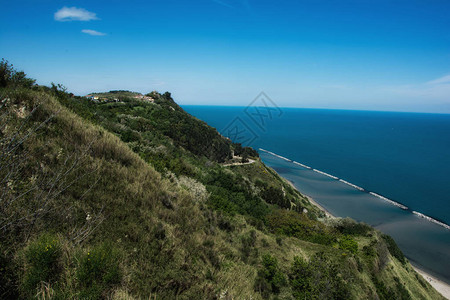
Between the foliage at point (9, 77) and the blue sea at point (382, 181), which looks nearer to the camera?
the foliage at point (9, 77)

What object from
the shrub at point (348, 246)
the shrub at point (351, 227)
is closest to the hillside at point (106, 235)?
the shrub at point (348, 246)

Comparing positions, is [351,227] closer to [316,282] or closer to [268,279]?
[316,282]

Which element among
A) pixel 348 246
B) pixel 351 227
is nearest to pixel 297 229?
pixel 348 246

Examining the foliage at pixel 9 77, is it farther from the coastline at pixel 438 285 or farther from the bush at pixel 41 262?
the coastline at pixel 438 285

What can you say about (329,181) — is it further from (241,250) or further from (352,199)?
(241,250)

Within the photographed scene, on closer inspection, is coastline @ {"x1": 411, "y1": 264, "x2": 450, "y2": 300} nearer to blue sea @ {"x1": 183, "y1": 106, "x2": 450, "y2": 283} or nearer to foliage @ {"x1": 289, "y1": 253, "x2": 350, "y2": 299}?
blue sea @ {"x1": 183, "y1": 106, "x2": 450, "y2": 283}

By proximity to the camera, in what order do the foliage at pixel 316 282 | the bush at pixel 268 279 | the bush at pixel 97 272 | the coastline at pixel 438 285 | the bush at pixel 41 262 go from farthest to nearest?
1. the coastline at pixel 438 285
2. the foliage at pixel 316 282
3. the bush at pixel 268 279
4. the bush at pixel 97 272
5. the bush at pixel 41 262
